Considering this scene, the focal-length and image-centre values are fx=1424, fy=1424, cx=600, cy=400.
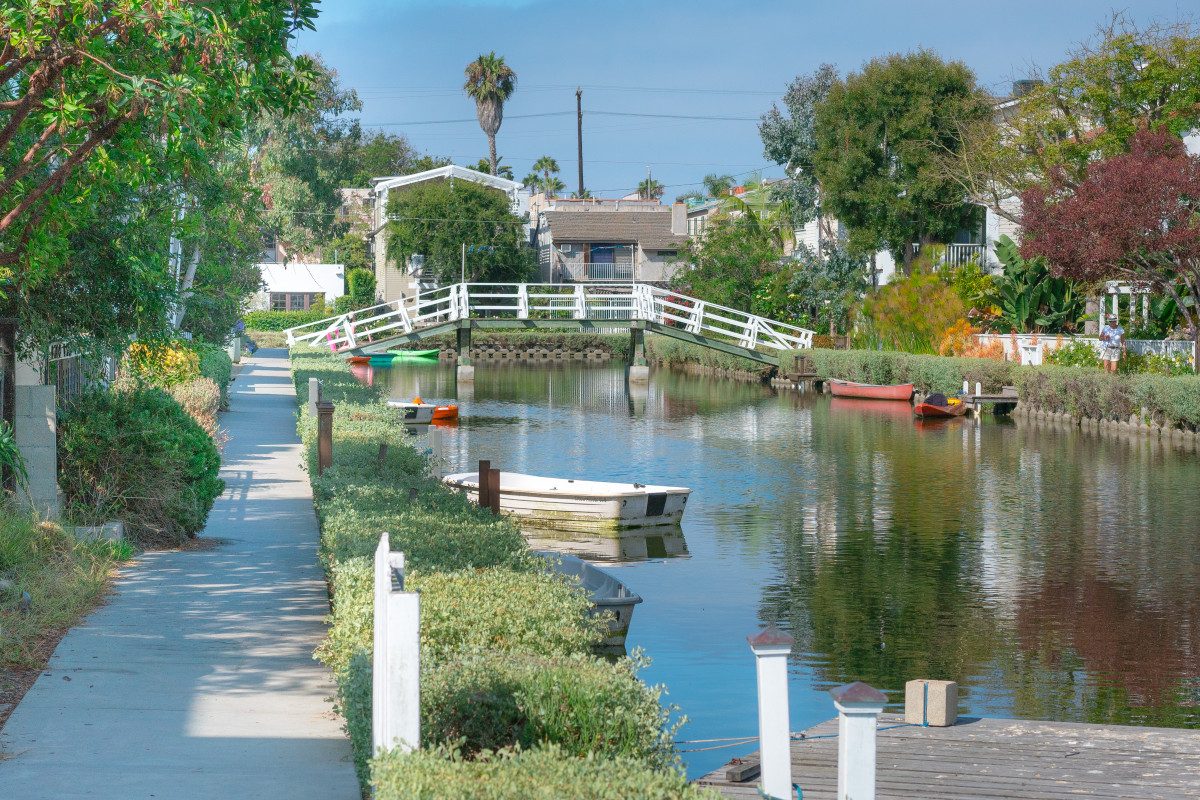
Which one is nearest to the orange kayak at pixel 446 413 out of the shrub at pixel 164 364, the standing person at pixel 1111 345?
the shrub at pixel 164 364

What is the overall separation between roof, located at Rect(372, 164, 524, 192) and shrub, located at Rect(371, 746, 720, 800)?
249 ft

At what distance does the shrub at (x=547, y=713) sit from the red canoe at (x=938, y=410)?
36.2 metres

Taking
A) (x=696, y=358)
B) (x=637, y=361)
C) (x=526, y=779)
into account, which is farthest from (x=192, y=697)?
(x=696, y=358)

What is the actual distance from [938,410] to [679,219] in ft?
184

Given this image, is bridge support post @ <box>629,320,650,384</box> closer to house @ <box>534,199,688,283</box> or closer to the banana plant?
the banana plant

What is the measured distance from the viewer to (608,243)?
9194cm

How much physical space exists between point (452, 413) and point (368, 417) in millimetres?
16364

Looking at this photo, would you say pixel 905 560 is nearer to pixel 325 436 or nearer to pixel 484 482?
pixel 484 482

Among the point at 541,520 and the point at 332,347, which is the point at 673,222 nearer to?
the point at 332,347

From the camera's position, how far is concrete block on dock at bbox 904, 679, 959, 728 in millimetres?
10133

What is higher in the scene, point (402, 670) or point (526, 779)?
point (402, 670)

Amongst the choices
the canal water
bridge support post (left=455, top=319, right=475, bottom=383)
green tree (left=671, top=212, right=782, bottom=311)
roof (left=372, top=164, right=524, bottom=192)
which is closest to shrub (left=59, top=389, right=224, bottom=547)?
the canal water

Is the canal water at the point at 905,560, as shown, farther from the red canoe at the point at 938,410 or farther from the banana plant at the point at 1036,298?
the banana plant at the point at 1036,298

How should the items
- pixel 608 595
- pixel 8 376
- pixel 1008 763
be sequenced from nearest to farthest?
pixel 1008 763, pixel 608 595, pixel 8 376
